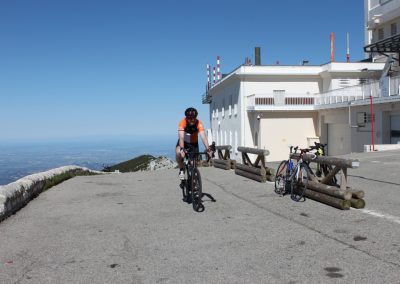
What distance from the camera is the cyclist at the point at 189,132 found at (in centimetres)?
829

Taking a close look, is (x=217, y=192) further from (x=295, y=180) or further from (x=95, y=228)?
(x=95, y=228)

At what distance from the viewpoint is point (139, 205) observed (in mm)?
9039

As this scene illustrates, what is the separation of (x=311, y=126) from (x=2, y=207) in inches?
1206

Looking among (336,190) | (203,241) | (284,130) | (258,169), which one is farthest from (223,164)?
(284,130)

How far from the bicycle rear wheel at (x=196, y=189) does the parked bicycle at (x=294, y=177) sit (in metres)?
2.10


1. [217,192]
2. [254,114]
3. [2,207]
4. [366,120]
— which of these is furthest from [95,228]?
[254,114]

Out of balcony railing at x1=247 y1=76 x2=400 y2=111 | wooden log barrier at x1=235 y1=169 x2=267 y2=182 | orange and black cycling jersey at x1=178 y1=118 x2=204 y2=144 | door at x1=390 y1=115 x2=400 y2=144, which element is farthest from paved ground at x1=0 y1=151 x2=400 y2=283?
door at x1=390 y1=115 x2=400 y2=144

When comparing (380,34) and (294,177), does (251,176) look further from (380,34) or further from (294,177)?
(380,34)

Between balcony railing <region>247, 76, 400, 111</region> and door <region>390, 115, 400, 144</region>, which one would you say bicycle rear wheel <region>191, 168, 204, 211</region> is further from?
door <region>390, 115, 400, 144</region>

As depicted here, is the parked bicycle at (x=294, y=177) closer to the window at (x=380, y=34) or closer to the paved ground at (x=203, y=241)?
the paved ground at (x=203, y=241)

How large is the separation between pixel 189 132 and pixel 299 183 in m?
2.62

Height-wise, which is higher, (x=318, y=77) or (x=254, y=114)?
(x=318, y=77)

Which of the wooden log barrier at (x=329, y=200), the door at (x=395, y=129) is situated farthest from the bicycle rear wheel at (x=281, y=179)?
the door at (x=395, y=129)

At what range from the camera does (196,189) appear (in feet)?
27.2
